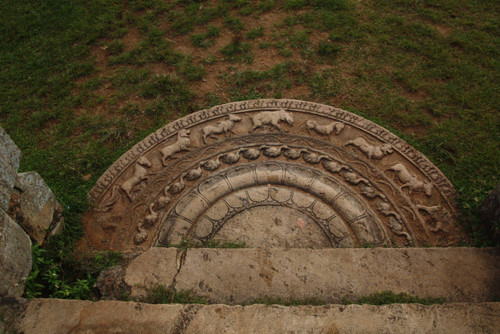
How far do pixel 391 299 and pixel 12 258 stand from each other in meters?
Result: 3.63

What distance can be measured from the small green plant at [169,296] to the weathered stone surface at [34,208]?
64.8 inches

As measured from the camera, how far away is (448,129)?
540 cm

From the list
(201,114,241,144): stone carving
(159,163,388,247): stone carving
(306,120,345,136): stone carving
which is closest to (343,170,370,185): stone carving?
(159,163,388,247): stone carving

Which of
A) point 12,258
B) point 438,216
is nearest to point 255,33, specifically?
point 438,216

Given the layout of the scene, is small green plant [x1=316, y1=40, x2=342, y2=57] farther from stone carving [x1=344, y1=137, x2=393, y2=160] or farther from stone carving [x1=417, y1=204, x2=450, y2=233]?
stone carving [x1=417, y1=204, x2=450, y2=233]

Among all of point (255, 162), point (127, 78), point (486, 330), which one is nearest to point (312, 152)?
point (255, 162)

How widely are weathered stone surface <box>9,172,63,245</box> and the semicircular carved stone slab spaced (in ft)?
1.66

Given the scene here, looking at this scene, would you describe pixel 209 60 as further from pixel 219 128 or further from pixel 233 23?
pixel 219 128

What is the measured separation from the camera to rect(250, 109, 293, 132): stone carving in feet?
17.6

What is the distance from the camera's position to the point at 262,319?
2789 mm

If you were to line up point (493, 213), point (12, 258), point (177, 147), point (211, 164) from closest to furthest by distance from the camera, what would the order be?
point (12, 258), point (493, 213), point (211, 164), point (177, 147)

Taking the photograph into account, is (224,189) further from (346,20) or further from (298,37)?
(346,20)

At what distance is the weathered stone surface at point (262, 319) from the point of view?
9.02 ft

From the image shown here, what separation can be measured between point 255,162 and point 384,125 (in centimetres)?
222
